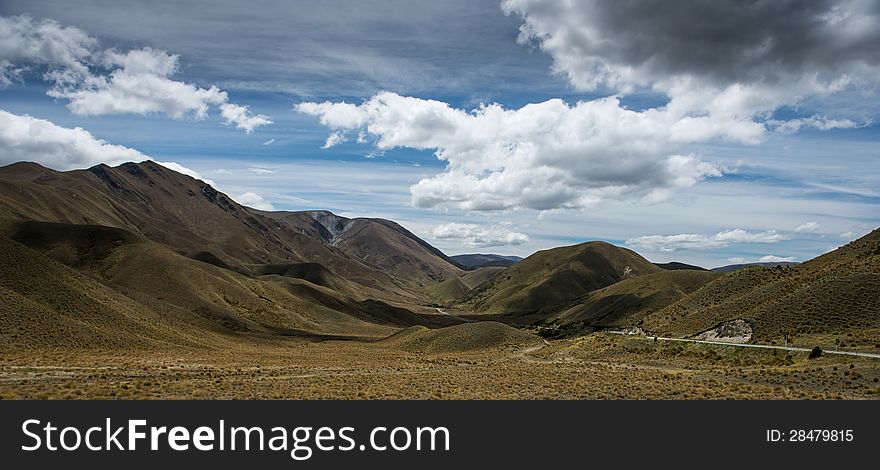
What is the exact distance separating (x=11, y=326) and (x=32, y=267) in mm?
23176

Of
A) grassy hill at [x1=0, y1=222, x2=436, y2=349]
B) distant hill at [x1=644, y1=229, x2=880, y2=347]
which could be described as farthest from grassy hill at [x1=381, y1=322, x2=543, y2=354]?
grassy hill at [x1=0, y1=222, x2=436, y2=349]

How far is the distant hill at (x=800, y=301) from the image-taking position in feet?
161

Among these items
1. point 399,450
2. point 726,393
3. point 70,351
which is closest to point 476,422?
point 399,450

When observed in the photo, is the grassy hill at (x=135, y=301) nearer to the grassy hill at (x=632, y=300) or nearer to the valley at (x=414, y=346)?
the valley at (x=414, y=346)

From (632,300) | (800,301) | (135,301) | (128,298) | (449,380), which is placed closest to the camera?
(449,380)

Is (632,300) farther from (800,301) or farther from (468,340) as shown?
(800,301)

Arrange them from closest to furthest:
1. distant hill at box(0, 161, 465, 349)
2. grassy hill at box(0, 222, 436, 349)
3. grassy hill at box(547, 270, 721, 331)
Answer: grassy hill at box(0, 222, 436, 349), distant hill at box(0, 161, 465, 349), grassy hill at box(547, 270, 721, 331)

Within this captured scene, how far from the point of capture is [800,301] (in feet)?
179

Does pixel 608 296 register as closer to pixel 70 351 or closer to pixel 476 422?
pixel 70 351

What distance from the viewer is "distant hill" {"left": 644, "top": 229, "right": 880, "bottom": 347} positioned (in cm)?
4894

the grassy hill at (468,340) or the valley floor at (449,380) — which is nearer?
the valley floor at (449,380)

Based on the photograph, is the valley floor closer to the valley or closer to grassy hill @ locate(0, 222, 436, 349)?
the valley

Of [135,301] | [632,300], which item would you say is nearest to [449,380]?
[135,301]

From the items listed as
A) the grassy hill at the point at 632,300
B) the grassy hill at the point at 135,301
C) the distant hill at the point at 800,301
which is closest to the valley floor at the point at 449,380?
the distant hill at the point at 800,301
